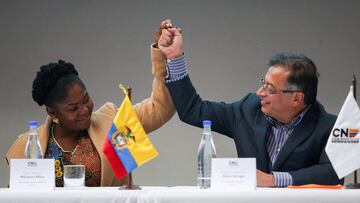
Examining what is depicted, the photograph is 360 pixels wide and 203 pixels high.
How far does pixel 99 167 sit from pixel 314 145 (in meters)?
1.02

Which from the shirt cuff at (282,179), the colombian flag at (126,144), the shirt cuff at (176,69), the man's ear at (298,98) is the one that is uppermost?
the shirt cuff at (176,69)

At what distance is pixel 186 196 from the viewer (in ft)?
8.23

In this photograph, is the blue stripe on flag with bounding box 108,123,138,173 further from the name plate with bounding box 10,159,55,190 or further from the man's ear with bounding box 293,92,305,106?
the man's ear with bounding box 293,92,305,106

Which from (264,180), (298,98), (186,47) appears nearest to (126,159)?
(264,180)

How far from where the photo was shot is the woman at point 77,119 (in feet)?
10.9

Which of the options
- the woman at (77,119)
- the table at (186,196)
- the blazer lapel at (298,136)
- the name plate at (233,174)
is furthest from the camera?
the woman at (77,119)

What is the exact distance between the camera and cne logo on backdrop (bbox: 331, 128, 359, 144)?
2.75 metres

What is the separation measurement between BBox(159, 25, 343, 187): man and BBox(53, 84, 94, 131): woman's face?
1.36ft

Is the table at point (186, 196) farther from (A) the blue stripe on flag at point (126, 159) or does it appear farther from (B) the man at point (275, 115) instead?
(B) the man at point (275, 115)

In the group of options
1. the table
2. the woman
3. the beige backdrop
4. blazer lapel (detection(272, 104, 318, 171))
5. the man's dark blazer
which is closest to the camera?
the table

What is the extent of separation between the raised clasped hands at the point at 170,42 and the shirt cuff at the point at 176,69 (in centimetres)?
2

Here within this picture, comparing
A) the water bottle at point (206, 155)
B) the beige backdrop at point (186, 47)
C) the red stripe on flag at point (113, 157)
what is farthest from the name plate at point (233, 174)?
the beige backdrop at point (186, 47)

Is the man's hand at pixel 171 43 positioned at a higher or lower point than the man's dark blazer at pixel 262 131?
higher

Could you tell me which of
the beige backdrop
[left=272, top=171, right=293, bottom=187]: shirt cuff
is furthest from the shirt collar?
the beige backdrop
